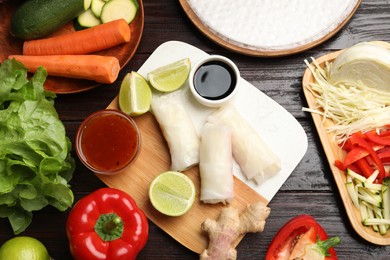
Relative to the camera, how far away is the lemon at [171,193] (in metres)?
2.55

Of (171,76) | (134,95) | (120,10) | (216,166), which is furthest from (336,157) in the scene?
(120,10)

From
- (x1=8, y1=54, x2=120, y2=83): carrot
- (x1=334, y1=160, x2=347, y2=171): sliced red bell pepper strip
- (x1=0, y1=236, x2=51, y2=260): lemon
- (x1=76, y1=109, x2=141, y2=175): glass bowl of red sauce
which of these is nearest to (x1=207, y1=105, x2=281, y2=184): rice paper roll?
(x1=334, y1=160, x2=347, y2=171): sliced red bell pepper strip

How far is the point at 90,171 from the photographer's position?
8.90 feet

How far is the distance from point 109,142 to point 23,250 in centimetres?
59

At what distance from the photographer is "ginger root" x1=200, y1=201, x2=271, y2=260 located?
251 centimetres

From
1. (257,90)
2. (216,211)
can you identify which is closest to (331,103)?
(257,90)

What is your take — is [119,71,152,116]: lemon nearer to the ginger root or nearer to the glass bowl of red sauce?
the glass bowl of red sauce

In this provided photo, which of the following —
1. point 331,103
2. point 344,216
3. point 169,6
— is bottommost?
point 344,216

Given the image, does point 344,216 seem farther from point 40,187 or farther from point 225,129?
point 40,187

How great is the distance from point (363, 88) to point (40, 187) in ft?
4.99

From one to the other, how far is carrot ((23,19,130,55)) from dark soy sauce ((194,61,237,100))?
390 mm

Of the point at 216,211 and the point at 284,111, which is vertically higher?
the point at 284,111

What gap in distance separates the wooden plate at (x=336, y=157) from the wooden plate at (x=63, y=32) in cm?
82

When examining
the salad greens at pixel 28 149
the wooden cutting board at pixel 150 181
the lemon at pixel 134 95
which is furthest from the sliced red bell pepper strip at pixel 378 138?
the salad greens at pixel 28 149
